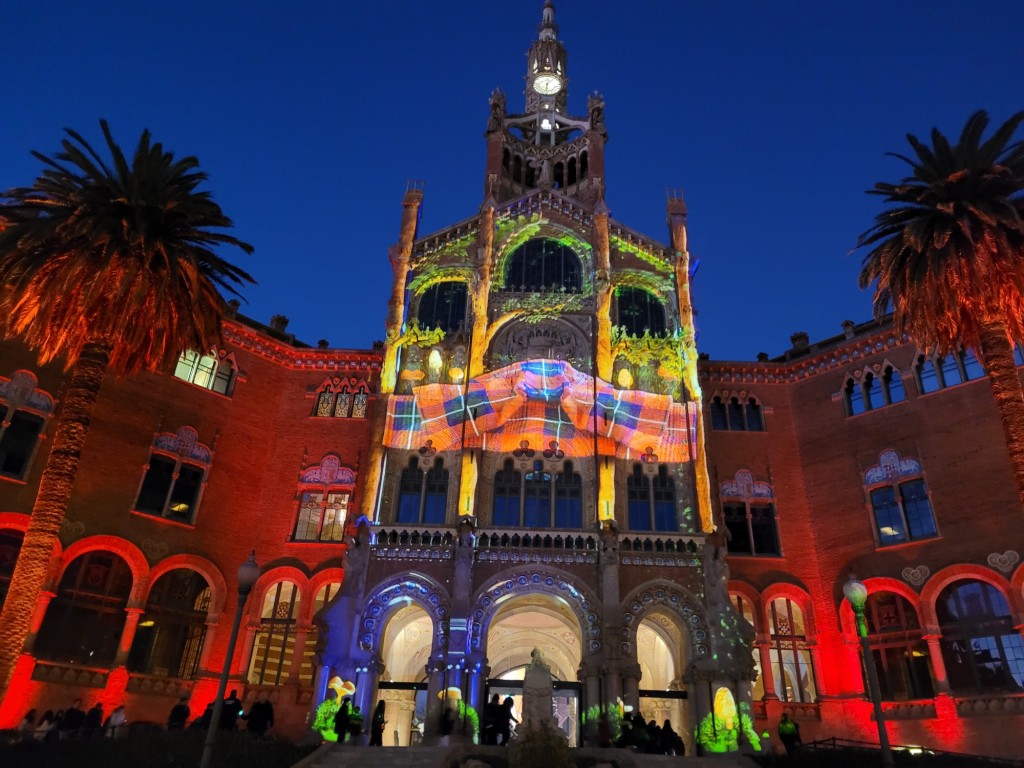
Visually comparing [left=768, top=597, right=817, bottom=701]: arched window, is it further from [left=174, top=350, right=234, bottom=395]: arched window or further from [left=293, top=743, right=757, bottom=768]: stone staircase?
[left=174, top=350, right=234, bottom=395]: arched window

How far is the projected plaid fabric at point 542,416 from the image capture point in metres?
30.3

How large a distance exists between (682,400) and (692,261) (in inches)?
295

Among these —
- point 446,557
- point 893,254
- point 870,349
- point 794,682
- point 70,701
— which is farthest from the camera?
point 870,349

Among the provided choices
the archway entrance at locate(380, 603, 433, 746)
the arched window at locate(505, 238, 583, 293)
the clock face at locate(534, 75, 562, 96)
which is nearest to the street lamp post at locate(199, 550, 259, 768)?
the archway entrance at locate(380, 603, 433, 746)

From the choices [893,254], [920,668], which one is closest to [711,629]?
[920,668]

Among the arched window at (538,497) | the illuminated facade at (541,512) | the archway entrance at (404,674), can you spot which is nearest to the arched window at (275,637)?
the illuminated facade at (541,512)

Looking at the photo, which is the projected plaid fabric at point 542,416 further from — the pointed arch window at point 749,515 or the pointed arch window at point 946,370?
the pointed arch window at point 946,370

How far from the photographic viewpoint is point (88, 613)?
26812 mm

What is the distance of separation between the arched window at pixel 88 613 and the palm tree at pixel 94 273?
621cm

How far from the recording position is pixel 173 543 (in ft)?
96.3

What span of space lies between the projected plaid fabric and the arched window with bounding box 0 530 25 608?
12.4 meters

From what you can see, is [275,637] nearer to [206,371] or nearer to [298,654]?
[298,654]

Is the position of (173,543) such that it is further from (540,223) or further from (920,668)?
(920,668)

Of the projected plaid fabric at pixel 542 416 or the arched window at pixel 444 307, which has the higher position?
the arched window at pixel 444 307
